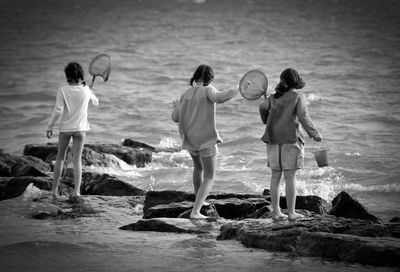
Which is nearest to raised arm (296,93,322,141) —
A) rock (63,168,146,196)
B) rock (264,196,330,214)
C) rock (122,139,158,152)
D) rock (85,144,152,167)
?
rock (264,196,330,214)

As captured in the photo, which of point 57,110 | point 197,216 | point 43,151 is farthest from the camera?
point 43,151

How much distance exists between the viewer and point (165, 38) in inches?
2240

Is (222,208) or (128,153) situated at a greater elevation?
(128,153)

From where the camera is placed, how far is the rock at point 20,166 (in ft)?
37.9

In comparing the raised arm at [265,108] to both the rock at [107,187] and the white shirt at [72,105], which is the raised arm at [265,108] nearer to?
the white shirt at [72,105]

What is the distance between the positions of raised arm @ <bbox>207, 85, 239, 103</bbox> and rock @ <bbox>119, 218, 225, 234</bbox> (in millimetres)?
1244

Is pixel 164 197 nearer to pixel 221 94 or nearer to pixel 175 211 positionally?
pixel 175 211

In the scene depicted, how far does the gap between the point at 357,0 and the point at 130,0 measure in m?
29.1

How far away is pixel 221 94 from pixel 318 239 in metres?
2.01

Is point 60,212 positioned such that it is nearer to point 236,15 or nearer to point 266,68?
point 266,68

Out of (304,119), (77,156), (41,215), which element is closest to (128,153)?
(77,156)

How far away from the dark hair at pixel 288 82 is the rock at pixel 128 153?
6633 mm

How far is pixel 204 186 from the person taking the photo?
827 cm

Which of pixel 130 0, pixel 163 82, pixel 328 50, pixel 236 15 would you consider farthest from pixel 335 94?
pixel 130 0
